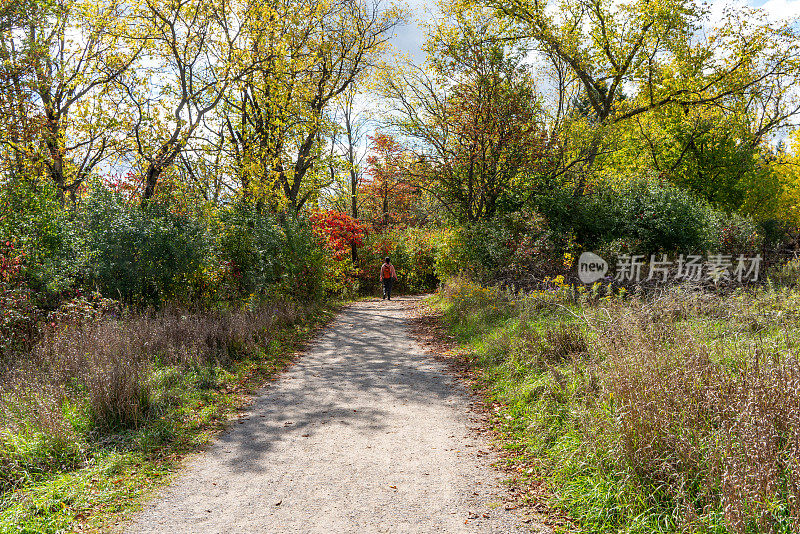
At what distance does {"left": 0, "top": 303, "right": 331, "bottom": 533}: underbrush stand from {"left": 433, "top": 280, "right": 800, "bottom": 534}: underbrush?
3.56 meters

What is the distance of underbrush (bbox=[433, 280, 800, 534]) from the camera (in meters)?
3.15

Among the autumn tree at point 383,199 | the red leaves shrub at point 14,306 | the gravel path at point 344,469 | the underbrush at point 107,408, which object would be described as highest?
the autumn tree at point 383,199

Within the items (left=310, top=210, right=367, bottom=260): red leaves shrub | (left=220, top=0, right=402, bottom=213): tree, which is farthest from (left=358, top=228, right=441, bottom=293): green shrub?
(left=220, top=0, right=402, bottom=213): tree

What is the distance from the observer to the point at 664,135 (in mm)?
→ 23578

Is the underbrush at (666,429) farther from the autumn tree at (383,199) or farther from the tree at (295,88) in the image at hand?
the autumn tree at (383,199)

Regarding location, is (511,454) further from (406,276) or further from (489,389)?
(406,276)

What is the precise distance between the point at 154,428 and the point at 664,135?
2481cm

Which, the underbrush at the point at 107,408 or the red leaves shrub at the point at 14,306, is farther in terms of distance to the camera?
the red leaves shrub at the point at 14,306

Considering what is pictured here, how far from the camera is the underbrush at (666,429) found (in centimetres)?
315

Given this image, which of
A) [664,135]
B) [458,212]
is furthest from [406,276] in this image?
[664,135]

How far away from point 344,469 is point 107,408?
269 cm

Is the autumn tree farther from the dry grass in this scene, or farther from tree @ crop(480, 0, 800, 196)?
the dry grass

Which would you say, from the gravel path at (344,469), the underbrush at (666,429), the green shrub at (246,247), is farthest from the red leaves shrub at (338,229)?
the underbrush at (666,429)

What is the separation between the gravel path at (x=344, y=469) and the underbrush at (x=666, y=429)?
0.62 meters
